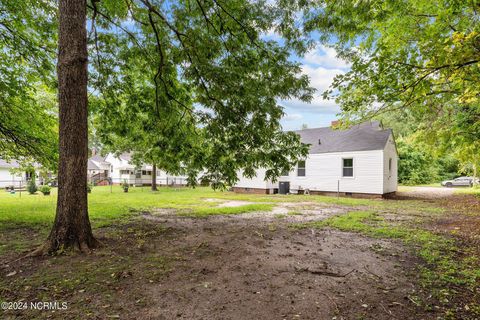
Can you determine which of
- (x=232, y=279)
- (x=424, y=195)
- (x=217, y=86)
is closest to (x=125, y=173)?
(x=424, y=195)

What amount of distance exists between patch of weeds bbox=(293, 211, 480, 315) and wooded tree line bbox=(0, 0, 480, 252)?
9.67ft

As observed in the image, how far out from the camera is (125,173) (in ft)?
120

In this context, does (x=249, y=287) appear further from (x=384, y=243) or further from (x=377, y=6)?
(x=377, y=6)

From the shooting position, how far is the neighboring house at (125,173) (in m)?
32.4

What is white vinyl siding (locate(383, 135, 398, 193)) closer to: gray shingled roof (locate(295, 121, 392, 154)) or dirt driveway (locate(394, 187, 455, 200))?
gray shingled roof (locate(295, 121, 392, 154))

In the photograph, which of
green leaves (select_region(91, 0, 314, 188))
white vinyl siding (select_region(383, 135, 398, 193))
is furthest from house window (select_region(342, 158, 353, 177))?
green leaves (select_region(91, 0, 314, 188))

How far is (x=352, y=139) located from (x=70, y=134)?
665 inches

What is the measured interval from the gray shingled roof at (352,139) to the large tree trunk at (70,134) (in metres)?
→ 12.6

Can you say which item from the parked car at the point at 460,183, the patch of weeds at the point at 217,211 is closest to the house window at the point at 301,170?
the patch of weeds at the point at 217,211

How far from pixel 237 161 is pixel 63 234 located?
3.43 m

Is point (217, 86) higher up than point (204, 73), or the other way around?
point (204, 73)

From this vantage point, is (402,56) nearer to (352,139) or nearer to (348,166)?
(348,166)

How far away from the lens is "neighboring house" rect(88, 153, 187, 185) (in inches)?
1277

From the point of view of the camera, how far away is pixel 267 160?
524 centimetres
